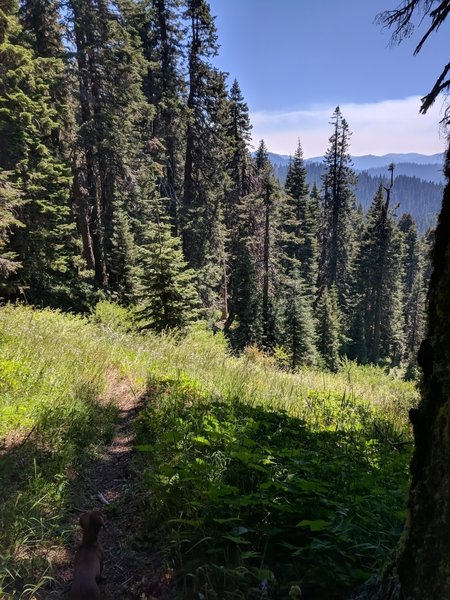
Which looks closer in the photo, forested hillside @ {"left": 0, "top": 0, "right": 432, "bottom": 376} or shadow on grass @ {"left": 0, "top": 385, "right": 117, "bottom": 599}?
shadow on grass @ {"left": 0, "top": 385, "right": 117, "bottom": 599}

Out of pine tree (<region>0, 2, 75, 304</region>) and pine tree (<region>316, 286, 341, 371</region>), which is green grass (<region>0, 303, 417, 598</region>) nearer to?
pine tree (<region>0, 2, 75, 304</region>)

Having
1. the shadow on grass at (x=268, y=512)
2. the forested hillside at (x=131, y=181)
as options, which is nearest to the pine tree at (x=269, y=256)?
the forested hillside at (x=131, y=181)

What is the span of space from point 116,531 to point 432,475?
2.40 metres

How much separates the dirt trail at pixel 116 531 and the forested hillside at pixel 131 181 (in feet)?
24.6

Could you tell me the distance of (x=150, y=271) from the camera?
1150 centimetres

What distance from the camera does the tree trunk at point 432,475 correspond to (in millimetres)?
1501

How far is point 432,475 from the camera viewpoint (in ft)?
5.14

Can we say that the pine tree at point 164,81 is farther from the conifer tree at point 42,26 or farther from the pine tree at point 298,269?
the pine tree at point 298,269

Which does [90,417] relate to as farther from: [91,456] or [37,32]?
[37,32]

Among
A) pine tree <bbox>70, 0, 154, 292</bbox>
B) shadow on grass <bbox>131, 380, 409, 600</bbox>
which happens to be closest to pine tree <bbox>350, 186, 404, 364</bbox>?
pine tree <bbox>70, 0, 154, 292</bbox>

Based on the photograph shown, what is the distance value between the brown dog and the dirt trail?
219mm

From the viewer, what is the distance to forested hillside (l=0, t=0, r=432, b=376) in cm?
1245

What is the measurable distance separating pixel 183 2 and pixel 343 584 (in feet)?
71.4

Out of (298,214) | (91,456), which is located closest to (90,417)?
(91,456)
